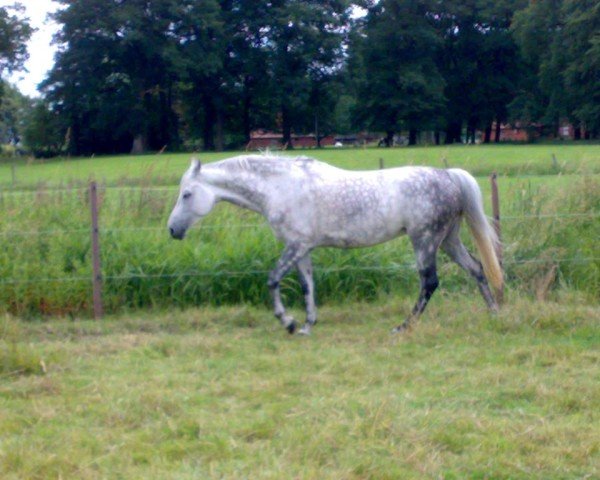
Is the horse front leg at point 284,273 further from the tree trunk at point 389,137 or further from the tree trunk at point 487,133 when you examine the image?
the tree trunk at point 487,133

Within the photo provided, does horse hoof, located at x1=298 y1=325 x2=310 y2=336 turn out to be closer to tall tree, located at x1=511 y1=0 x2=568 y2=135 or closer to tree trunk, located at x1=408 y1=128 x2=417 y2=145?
tall tree, located at x1=511 y1=0 x2=568 y2=135

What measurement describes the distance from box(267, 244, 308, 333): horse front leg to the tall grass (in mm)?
1439

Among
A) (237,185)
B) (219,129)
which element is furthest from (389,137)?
(237,185)

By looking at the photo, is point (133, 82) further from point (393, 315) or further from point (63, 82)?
point (393, 315)

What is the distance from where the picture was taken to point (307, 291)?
8.48m

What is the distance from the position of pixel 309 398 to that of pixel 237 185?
299cm

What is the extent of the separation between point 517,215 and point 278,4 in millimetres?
53791

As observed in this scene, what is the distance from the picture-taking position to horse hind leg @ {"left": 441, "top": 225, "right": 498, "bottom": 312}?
862 cm

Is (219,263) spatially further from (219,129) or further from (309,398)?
(219,129)

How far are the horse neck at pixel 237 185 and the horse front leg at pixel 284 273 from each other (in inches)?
19.7

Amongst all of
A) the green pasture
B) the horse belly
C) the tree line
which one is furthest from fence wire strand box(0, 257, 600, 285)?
the tree line

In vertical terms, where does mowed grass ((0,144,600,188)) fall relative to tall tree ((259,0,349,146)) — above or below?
below

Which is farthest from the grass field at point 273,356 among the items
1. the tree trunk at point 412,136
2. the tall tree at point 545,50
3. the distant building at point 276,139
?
the tree trunk at point 412,136

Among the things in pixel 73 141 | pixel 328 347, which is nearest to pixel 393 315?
pixel 328 347
